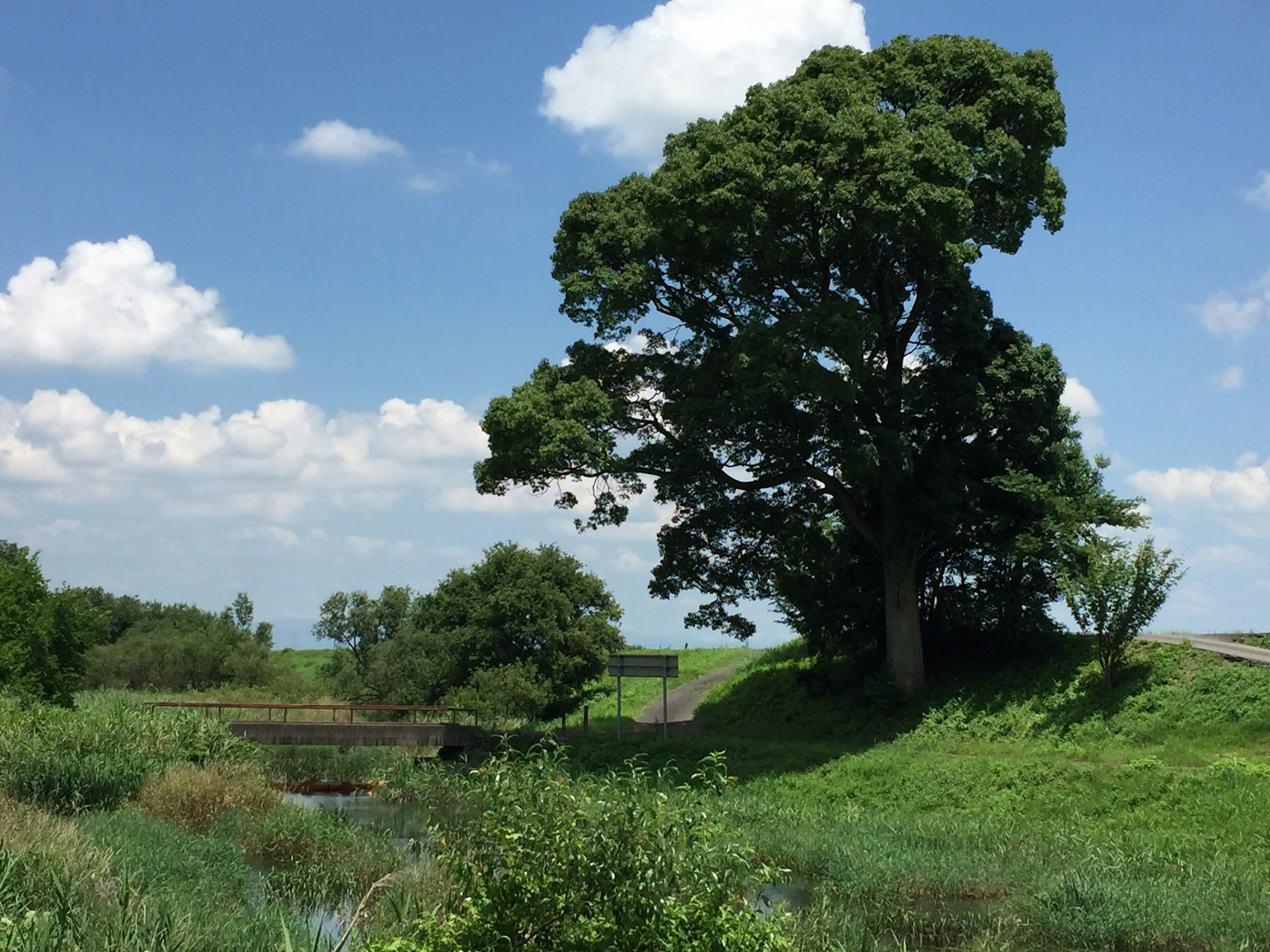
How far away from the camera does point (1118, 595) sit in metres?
27.1

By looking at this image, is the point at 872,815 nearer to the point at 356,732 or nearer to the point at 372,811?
the point at 372,811

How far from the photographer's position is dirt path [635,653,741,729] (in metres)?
40.9

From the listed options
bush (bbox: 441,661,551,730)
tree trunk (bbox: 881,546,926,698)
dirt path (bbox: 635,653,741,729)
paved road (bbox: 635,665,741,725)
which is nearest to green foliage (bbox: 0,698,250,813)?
bush (bbox: 441,661,551,730)

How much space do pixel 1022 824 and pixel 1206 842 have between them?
11.2ft

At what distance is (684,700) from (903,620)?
16141mm

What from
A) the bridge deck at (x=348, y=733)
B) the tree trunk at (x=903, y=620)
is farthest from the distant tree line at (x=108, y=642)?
the tree trunk at (x=903, y=620)

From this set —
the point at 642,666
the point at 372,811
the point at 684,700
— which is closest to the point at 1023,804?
the point at 642,666

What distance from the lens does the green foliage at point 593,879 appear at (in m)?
7.85

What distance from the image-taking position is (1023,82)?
30.3 meters

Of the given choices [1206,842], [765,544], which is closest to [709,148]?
[765,544]

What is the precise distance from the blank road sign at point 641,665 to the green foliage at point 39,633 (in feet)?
56.1

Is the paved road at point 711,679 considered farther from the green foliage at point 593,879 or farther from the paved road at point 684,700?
the green foliage at point 593,879

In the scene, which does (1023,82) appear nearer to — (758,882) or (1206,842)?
(1206,842)

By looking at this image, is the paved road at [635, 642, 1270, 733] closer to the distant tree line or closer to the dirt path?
the dirt path
